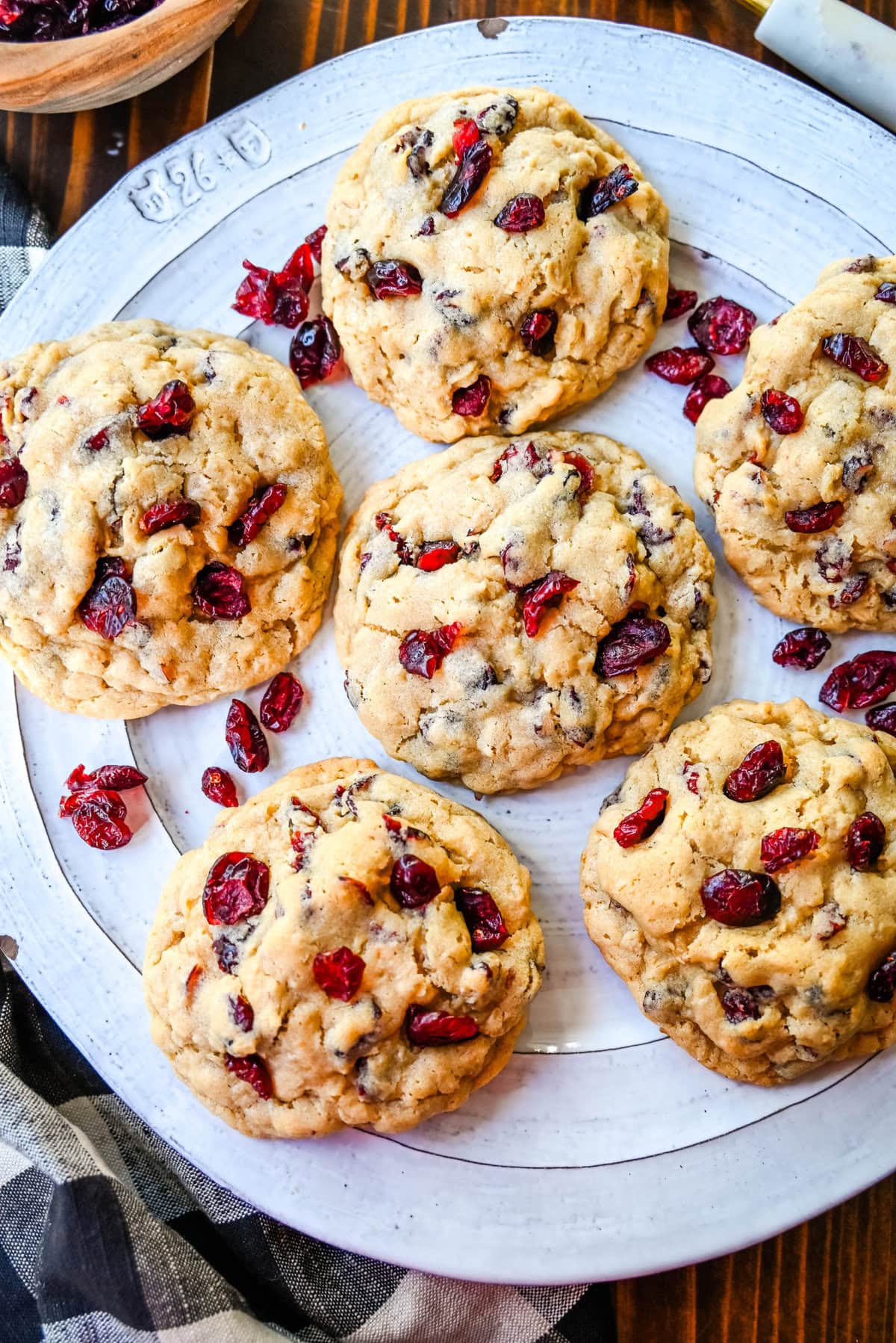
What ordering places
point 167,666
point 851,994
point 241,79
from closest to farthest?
point 851,994 < point 167,666 < point 241,79

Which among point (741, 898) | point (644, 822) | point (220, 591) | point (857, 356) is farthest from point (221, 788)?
point (857, 356)

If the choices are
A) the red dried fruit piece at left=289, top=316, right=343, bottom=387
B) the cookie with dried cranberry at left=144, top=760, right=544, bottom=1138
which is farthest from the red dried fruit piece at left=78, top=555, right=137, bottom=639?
the red dried fruit piece at left=289, top=316, right=343, bottom=387

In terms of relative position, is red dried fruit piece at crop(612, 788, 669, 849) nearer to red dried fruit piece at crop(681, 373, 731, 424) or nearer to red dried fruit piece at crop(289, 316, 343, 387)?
red dried fruit piece at crop(681, 373, 731, 424)

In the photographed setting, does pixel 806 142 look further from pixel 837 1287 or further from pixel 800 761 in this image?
pixel 837 1287

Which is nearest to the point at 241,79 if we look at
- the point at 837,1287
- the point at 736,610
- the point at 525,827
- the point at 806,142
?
the point at 806,142

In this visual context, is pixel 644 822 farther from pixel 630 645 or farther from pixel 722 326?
pixel 722 326

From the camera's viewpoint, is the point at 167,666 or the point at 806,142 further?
the point at 806,142
